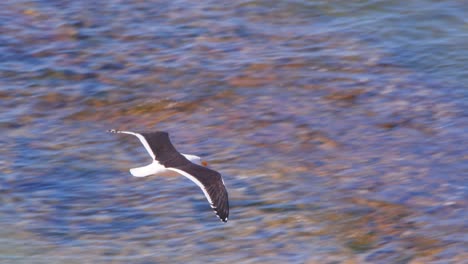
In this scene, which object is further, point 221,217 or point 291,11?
point 291,11

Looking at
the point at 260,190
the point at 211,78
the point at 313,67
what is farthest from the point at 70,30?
the point at 260,190

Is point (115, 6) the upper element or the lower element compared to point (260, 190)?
upper

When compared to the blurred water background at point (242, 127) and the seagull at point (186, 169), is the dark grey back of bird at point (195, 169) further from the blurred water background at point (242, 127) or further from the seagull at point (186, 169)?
the blurred water background at point (242, 127)

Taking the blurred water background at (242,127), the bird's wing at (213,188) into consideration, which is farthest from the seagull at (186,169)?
the blurred water background at (242,127)

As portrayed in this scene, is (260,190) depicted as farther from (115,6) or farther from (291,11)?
(115,6)

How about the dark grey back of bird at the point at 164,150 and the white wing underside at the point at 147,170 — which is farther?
the dark grey back of bird at the point at 164,150

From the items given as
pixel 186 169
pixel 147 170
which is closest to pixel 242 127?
pixel 186 169

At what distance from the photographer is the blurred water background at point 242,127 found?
8148mm

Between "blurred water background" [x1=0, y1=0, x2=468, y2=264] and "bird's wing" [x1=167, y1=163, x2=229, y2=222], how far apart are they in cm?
25

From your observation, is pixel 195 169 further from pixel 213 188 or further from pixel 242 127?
pixel 242 127

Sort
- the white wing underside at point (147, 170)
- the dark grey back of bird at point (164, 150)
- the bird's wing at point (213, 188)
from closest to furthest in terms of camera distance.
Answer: the bird's wing at point (213, 188) → the white wing underside at point (147, 170) → the dark grey back of bird at point (164, 150)

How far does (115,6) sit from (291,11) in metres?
2.63

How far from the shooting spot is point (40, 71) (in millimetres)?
12203

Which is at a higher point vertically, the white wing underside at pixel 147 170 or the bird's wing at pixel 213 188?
the white wing underside at pixel 147 170
